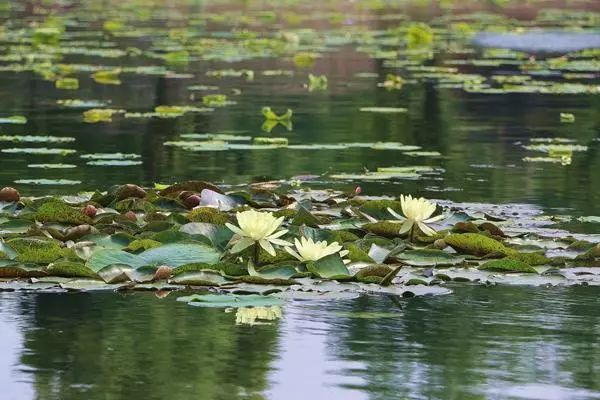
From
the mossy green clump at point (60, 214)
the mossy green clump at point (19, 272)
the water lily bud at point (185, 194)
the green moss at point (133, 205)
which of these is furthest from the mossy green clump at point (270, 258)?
the water lily bud at point (185, 194)

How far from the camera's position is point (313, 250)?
17.1 feet

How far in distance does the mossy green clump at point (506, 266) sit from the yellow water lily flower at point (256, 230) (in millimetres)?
699

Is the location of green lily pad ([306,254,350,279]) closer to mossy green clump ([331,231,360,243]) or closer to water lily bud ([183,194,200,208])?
mossy green clump ([331,231,360,243])

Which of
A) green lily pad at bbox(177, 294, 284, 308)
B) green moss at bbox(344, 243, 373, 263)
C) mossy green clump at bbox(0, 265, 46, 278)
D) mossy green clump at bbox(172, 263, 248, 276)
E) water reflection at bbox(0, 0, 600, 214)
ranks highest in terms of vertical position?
green moss at bbox(344, 243, 373, 263)

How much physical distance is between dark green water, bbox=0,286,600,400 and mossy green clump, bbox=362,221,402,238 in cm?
83

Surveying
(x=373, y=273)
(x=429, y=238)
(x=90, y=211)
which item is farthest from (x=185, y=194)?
(x=373, y=273)

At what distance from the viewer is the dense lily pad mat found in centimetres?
512

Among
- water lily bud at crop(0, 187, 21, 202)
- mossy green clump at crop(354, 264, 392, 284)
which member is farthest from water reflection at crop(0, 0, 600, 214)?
mossy green clump at crop(354, 264, 392, 284)

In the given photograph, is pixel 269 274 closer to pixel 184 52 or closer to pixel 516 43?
pixel 184 52

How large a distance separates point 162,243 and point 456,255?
104cm

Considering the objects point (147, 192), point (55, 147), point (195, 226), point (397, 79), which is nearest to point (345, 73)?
point (397, 79)

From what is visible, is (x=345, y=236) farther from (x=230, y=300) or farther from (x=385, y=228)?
(x=230, y=300)

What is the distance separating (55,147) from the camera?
9.23 m

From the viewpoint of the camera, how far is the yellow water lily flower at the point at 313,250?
17.0 feet
